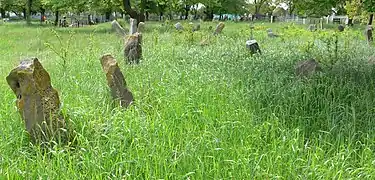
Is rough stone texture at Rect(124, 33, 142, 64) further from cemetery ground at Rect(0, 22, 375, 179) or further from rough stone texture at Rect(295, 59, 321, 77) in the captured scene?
rough stone texture at Rect(295, 59, 321, 77)

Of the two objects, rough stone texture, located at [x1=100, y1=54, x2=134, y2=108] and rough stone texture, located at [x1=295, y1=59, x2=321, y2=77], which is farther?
rough stone texture, located at [x1=295, y1=59, x2=321, y2=77]

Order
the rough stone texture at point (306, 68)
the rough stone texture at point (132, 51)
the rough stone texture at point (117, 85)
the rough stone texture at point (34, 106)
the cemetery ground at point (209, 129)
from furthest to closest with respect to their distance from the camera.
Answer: the rough stone texture at point (132, 51) → the rough stone texture at point (306, 68) → the rough stone texture at point (117, 85) → the rough stone texture at point (34, 106) → the cemetery ground at point (209, 129)

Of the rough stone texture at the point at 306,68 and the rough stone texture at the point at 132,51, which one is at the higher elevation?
the rough stone texture at the point at 132,51

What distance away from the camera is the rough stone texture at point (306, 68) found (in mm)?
6160

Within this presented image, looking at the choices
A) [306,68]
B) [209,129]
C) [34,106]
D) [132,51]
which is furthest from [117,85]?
[306,68]

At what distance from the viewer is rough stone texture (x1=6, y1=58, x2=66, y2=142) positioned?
3.40 metres

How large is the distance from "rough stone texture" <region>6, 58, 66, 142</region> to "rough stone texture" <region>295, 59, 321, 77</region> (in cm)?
430

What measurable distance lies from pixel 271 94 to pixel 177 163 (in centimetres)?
230

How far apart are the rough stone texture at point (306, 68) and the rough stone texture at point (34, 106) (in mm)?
4295

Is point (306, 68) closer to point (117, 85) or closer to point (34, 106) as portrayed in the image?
point (117, 85)

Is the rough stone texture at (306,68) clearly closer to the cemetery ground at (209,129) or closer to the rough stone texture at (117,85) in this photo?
the cemetery ground at (209,129)

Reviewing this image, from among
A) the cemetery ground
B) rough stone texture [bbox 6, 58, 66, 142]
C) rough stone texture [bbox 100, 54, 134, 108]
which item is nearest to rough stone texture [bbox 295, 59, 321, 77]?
the cemetery ground

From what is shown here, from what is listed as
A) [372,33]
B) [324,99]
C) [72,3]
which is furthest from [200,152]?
[72,3]

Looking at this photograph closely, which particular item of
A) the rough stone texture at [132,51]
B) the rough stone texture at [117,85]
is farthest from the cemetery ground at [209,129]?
the rough stone texture at [132,51]
